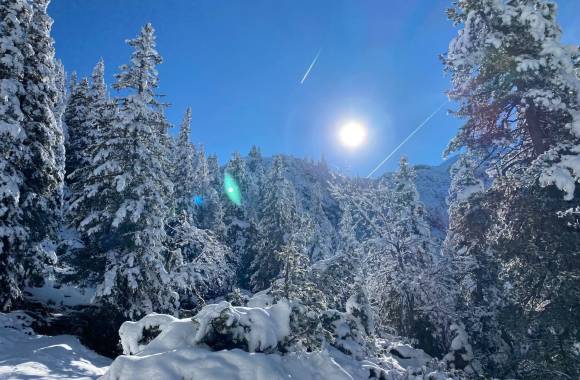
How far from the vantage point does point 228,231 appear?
52.4 meters

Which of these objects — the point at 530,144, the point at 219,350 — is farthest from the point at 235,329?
the point at 530,144

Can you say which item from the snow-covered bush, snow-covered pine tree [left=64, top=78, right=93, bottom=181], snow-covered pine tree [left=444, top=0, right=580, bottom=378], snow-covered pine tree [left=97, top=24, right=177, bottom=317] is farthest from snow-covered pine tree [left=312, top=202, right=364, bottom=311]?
snow-covered pine tree [left=64, top=78, right=93, bottom=181]

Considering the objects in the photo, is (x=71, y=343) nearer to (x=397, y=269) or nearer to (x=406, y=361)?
(x=406, y=361)

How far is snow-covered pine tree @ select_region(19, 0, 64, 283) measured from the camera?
1742cm

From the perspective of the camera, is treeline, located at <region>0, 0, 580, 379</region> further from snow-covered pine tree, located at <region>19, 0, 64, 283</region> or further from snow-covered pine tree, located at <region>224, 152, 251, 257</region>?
snow-covered pine tree, located at <region>224, 152, 251, 257</region>

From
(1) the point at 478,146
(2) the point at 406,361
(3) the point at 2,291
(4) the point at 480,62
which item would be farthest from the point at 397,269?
(3) the point at 2,291

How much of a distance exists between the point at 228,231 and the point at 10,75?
36780mm

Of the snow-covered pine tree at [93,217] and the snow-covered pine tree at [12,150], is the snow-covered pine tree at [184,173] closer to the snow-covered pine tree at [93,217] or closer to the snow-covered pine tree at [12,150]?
the snow-covered pine tree at [93,217]

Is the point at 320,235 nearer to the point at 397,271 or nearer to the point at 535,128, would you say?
the point at 397,271

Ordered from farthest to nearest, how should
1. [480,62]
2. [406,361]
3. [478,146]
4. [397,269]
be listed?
[397,269] < [406,361] < [478,146] < [480,62]

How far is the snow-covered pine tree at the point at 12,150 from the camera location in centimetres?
1593

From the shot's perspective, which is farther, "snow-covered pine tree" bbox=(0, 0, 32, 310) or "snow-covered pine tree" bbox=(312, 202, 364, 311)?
"snow-covered pine tree" bbox=(312, 202, 364, 311)

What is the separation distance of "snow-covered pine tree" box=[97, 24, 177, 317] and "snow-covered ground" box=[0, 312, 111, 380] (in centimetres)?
264

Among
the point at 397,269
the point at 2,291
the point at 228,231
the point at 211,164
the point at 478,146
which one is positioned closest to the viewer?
the point at 478,146
